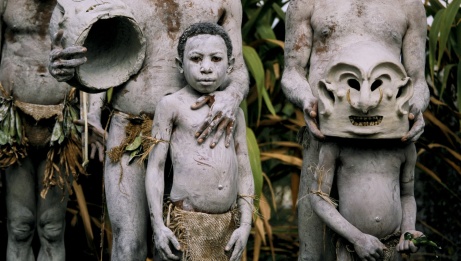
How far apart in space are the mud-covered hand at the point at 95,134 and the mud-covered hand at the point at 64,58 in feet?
2.12

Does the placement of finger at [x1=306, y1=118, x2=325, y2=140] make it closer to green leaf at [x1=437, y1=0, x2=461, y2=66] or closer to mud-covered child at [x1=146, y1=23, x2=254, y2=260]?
mud-covered child at [x1=146, y1=23, x2=254, y2=260]

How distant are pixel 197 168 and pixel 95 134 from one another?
4.43ft

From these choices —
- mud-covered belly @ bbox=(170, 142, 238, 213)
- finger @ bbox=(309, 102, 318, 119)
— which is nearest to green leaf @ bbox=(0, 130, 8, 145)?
mud-covered belly @ bbox=(170, 142, 238, 213)

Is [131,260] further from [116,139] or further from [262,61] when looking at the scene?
[262,61]

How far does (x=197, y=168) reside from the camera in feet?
21.7

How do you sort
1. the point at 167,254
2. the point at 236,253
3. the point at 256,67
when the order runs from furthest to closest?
the point at 256,67 < the point at 236,253 < the point at 167,254

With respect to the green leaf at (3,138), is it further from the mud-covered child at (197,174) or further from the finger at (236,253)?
the finger at (236,253)

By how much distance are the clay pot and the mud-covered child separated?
0.30 meters

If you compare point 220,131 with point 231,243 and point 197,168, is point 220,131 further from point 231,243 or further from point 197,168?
point 231,243

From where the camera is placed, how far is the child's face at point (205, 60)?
6.66 meters

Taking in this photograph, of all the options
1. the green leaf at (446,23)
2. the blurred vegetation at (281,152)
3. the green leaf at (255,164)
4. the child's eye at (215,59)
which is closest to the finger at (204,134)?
the child's eye at (215,59)

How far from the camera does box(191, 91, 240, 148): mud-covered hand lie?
668 cm

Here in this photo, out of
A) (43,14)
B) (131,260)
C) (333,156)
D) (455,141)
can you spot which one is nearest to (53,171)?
(43,14)

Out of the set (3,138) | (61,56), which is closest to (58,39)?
(61,56)
